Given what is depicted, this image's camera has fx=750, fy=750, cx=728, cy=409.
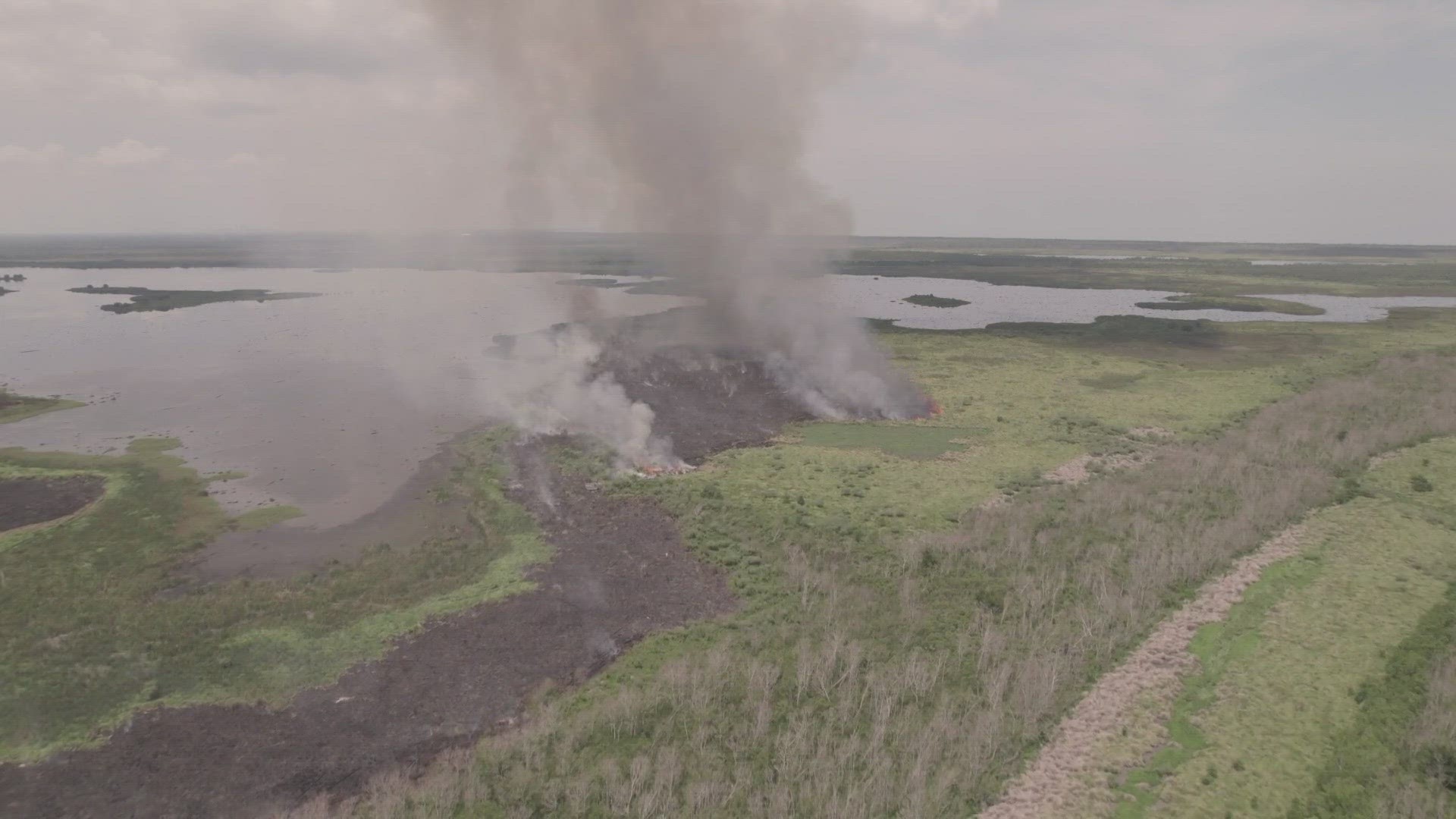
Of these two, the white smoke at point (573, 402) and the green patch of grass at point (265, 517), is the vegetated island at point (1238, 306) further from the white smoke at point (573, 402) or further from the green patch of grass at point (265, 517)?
the green patch of grass at point (265, 517)

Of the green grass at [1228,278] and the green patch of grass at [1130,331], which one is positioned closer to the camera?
the green patch of grass at [1130,331]

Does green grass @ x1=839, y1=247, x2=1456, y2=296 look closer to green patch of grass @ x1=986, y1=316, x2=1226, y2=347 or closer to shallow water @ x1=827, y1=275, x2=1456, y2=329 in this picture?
shallow water @ x1=827, y1=275, x2=1456, y2=329

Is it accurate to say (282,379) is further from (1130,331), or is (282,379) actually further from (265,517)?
(1130,331)

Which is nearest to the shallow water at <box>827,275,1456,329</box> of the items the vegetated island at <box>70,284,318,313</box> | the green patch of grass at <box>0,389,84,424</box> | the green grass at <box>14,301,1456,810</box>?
the green grass at <box>14,301,1456,810</box>

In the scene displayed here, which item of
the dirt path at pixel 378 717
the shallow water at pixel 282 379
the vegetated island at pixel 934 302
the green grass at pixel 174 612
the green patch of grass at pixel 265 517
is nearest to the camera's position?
the dirt path at pixel 378 717

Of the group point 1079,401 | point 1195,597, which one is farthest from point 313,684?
point 1079,401

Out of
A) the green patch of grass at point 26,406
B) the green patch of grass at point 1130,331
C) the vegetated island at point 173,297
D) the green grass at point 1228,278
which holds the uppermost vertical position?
the green grass at point 1228,278

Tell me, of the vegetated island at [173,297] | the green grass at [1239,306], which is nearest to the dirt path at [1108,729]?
the green grass at [1239,306]
